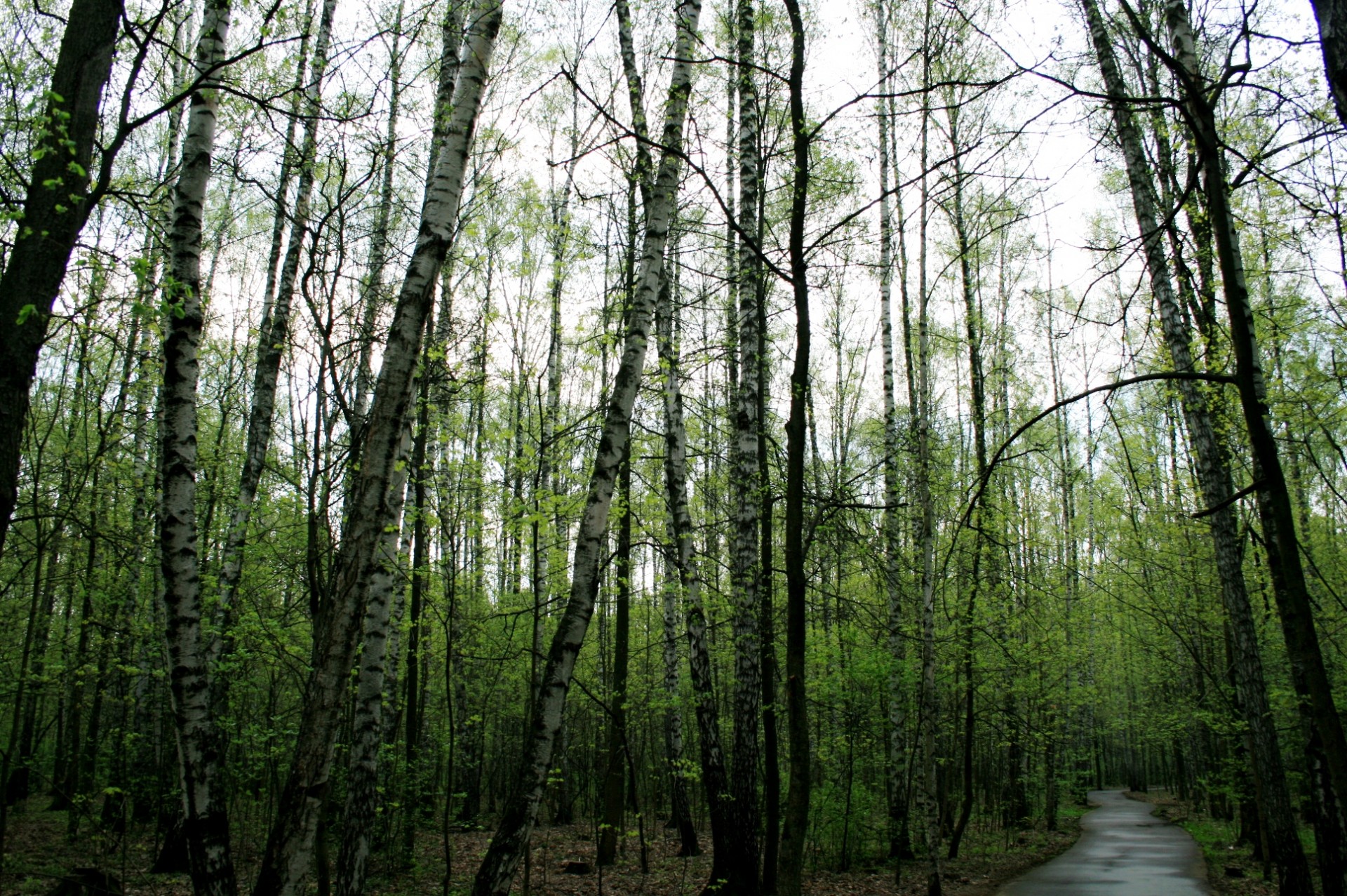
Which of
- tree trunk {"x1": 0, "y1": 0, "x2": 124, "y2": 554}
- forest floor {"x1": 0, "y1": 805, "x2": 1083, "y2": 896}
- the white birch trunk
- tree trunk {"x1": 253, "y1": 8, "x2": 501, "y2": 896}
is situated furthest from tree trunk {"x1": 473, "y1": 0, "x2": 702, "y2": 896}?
the white birch trunk

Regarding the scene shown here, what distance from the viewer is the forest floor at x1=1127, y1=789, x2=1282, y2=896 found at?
9.85 m

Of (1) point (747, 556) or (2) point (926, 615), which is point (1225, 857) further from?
(1) point (747, 556)

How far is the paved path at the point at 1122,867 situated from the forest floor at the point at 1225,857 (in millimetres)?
217

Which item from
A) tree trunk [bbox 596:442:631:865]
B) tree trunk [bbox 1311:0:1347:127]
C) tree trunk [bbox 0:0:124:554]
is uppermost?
tree trunk [bbox 0:0:124:554]

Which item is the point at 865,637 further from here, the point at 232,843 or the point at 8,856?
the point at 8,856

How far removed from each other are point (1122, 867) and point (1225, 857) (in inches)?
106

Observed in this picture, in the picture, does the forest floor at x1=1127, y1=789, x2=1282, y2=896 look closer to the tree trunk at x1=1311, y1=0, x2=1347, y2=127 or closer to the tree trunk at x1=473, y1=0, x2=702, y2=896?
the tree trunk at x1=473, y1=0, x2=702, y2=896

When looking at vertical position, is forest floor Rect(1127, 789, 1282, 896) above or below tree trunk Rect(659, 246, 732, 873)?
below

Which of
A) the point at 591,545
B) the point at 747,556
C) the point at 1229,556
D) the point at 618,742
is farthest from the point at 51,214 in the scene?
the point at 1229,556

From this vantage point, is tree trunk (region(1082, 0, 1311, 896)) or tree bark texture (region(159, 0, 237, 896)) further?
tree trunk (region(1082, 0, 1311, 896))

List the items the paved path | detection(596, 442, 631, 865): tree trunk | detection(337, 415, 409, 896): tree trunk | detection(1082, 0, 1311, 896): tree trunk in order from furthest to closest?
the paved path → detection(596, 442, 631, 865): tree trunk → detection(1082, 0, 1311, 896): tree trunk → detection(337, 415, 409, 896): tree trunk

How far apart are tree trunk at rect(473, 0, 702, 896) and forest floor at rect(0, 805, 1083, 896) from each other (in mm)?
3251

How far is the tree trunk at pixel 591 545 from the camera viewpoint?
13.2 ft

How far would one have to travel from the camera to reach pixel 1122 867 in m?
11.8
